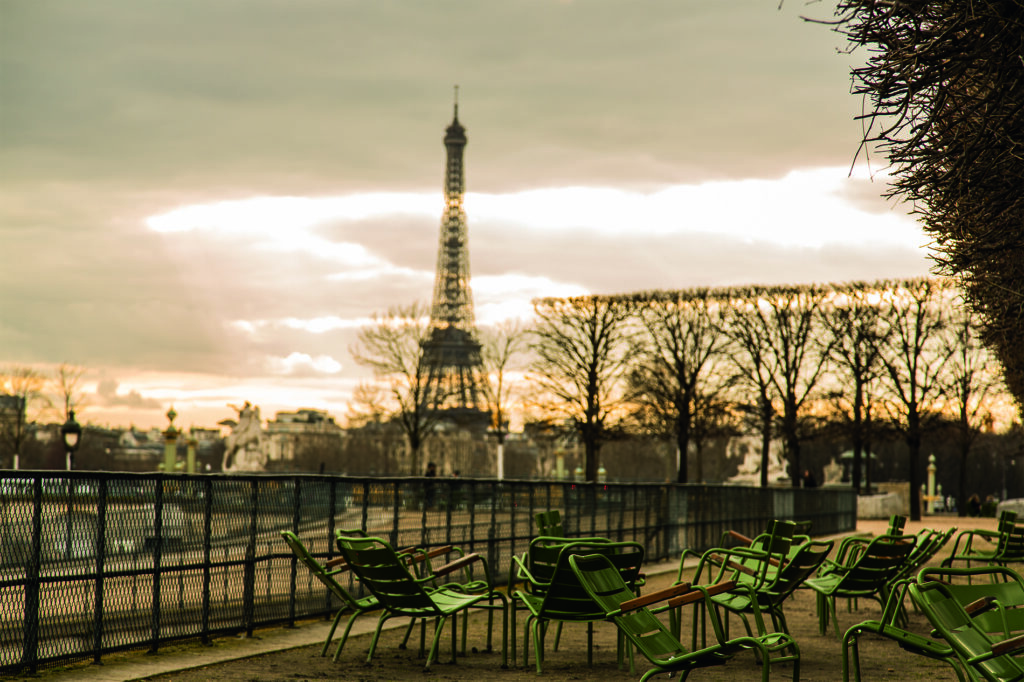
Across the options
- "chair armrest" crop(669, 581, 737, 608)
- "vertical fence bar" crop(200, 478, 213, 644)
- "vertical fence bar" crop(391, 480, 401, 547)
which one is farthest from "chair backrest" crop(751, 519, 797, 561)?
"vertical fence bar" crop(200, 478, 213, 644)

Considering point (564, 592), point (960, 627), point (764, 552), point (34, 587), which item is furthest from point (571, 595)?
point (34, 587)

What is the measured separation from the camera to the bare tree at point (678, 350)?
1759 inches

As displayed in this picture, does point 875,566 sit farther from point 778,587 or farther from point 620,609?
point 620,609

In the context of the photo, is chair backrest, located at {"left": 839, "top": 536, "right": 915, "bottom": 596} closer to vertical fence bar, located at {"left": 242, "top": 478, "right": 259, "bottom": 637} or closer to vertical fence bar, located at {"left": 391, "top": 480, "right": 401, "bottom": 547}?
vertical fence bar, located at {"left": 391, "top": 480, "right": 401, "bottom": 547}

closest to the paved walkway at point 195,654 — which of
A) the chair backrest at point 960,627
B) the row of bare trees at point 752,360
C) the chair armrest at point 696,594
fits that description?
the chair armrest at point 696,594

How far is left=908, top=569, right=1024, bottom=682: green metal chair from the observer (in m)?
5.05

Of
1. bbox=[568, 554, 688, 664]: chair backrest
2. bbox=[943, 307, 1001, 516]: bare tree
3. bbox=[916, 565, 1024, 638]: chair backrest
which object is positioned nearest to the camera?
bbox=[916, 565, 1024, 638]: chair backrest

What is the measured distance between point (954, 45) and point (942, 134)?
102cm

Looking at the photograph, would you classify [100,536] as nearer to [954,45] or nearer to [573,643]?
[573,643]

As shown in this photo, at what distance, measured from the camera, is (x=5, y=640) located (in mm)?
7590

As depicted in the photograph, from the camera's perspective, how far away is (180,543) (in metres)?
9.18

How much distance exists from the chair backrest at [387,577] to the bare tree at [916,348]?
120ft

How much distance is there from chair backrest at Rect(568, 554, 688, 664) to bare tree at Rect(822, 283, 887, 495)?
121 ft

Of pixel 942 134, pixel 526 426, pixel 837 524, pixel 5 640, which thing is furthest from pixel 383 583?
pixel 526 426
